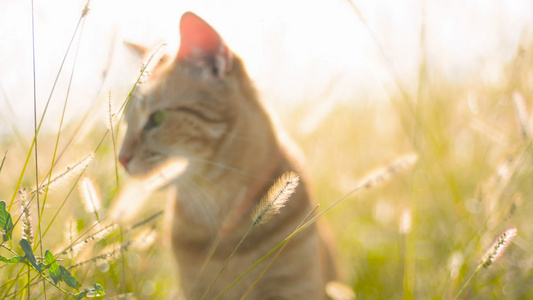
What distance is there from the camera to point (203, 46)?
63.0 inches

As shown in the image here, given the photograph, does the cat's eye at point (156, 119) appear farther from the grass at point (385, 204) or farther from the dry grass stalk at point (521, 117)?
the dry grass stalk at point (521, 117)

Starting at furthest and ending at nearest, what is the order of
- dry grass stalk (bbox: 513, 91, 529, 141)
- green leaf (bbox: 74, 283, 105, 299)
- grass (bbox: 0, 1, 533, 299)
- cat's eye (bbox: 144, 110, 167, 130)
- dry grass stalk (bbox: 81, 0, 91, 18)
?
cat's eye (bbox: 144, 110, 167, 130)
dry grass stalk (bbox: 513, 91, 529, 141)
grass (bbox: 0, 1, 533, 299)
dry grass stalk (bbox: 81, 0, 91, 18)
green leaf (bbox: 74, 283, 105, 299)

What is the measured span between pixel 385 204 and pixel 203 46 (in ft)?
4.92

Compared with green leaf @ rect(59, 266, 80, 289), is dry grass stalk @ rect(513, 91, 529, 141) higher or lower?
lower

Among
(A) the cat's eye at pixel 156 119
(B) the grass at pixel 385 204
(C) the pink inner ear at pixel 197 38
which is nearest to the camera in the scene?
(B) the grass at pixel 385 204

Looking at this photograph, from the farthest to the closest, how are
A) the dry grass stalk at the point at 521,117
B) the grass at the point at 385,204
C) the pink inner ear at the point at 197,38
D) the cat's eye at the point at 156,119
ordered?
the cat's eye at the point at 156,119 → the pink inner ear at the point at 197,38 → the dry grass stalk at the point at 521,117 → the grass at the point at 385,204

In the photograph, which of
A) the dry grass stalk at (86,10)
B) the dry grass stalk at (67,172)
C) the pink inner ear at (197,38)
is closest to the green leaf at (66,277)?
the dry grass stalk at (67,172)

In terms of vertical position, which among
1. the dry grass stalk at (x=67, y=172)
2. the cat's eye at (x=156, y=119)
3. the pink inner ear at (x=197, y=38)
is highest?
the pink inner ear at (x=197, y=38)

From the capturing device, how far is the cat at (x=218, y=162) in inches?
59.1

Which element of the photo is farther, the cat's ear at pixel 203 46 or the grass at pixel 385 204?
the cat's ear at pixel 203 46

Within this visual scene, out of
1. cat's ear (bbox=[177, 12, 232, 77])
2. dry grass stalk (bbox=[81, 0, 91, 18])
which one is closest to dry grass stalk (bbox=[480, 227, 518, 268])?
dry grass stalk (bbox=[81, 0, 91, 18])

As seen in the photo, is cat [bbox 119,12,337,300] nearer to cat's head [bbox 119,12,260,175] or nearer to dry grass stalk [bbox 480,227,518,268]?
cat's head [bbox 119,12,260,175]

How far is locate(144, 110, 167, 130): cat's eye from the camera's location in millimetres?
1594

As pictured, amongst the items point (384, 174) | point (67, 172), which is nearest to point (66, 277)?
point (67, 172)
